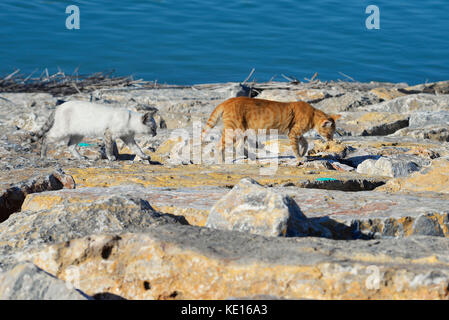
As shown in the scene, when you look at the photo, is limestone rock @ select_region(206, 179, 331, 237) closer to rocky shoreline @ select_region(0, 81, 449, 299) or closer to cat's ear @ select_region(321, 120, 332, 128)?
rocky shoreline @ select_region(0, 81, 449, 299)

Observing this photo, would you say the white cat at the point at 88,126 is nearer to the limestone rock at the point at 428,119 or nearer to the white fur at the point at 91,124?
the white fur at the point at 91,124

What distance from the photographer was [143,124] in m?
7.91

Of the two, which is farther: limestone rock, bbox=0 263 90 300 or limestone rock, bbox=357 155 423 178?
limestone rock, bbox=357 155 423 178

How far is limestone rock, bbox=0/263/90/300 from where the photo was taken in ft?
8.52

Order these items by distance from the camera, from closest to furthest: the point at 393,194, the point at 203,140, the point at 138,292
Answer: the point at 138,292 < the point at 393,194 < the point at 203,140

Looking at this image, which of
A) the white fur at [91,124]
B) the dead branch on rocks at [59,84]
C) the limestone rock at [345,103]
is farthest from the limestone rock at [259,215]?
the dead branch on rocks at [59,84]

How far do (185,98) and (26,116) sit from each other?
9.88 ft

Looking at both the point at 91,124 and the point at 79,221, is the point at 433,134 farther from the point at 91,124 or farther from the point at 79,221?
the point at 79,221

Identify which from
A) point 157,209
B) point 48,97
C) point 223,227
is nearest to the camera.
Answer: point 223,227

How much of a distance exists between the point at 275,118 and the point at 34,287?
5569 millimetres

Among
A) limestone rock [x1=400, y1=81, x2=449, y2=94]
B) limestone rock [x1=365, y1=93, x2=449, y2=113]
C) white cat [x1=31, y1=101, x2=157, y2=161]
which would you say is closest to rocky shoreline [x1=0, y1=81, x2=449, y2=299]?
white cat [x1=31, y1=101, x2=157, y2=161]

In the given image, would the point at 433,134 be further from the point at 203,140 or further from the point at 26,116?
the point at 26,116

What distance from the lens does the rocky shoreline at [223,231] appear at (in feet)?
8.86

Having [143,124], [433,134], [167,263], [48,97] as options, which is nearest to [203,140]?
[143,124]
